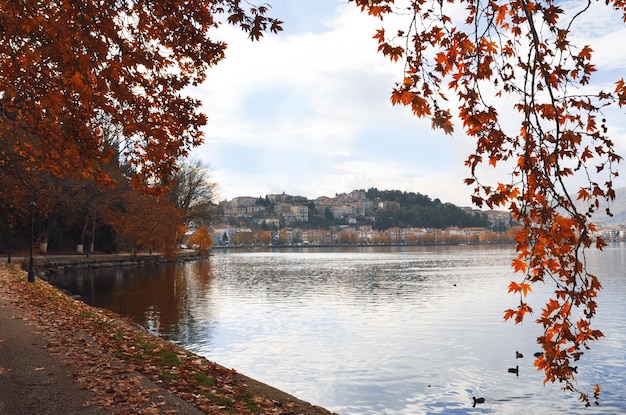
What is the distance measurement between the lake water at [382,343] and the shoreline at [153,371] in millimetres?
2496

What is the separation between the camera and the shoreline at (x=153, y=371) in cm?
791

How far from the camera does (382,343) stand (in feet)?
58.4

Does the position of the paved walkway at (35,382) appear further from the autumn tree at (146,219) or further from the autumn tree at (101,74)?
the autumn tree at (146,219)

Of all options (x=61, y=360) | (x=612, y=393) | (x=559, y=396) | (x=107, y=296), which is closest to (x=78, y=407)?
(x=61, y=360)

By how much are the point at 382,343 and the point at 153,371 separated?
9889 millimetres

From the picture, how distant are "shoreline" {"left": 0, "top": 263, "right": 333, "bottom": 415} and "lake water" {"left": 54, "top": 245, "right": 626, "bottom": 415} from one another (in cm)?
250

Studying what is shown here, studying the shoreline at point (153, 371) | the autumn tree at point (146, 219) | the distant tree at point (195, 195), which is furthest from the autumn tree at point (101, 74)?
the distant tree at point (195, 195)

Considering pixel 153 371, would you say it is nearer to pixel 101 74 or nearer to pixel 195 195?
pixel 101 74

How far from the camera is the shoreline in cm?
791

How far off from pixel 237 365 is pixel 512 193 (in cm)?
1096

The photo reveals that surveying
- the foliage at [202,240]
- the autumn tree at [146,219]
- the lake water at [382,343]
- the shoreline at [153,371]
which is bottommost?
the lake water at [382,343]

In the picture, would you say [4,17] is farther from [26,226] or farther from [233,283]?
[26,226]

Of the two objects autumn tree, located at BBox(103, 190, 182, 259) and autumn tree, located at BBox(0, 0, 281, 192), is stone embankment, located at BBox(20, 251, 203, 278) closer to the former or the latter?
autumn tree, located at BBox(103, 190, 182, 259)

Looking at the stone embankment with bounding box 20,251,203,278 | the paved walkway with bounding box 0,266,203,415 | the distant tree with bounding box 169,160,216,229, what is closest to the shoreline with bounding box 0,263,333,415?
the paved walkway with bounding box 0,266,203,415
